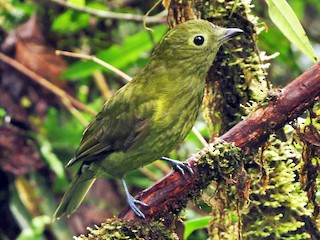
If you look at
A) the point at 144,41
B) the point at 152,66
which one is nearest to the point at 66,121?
the point at 144,41

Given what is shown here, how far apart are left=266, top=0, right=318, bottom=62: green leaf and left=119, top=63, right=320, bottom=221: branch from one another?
0.10 metres

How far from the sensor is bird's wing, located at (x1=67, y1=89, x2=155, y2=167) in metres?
2.41

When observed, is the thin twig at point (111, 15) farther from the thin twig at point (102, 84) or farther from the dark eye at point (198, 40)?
the dark eye at point (198, 40)

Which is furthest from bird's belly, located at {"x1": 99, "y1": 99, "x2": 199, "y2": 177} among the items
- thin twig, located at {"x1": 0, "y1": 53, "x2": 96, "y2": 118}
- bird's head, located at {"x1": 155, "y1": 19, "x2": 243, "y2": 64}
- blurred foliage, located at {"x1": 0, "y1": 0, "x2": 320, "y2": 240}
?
thin twig, located at {"x1": 0, "y1": 53, "x2": 96, "y2": 118}

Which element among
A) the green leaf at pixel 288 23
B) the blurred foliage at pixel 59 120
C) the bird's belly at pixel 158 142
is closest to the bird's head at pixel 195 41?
the bird's belly at pixel 158 142

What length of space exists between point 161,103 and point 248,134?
445mm

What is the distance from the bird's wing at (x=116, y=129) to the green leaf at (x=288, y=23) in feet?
2.01

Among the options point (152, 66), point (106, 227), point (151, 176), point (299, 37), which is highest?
point (152, 66)

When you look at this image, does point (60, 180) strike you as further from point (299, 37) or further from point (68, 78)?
point (299, 37)

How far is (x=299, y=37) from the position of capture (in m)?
1.98

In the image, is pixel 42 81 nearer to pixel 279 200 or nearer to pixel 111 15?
pixel 111 15

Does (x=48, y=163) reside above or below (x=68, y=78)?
below

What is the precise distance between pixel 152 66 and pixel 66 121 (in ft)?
6.00

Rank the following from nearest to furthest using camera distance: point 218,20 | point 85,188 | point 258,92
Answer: point 258,92, point 218,20, point 85,188
